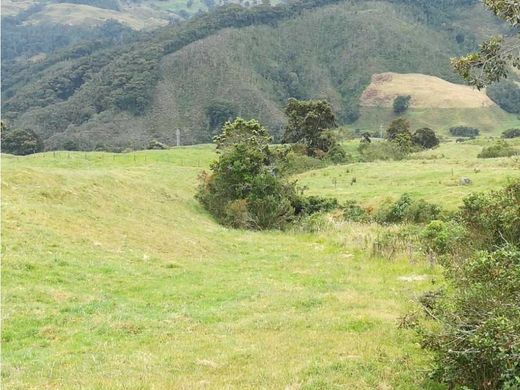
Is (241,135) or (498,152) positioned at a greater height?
(241,135)

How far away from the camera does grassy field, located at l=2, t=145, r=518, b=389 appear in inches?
494

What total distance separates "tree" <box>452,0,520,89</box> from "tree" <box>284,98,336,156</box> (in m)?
73.0

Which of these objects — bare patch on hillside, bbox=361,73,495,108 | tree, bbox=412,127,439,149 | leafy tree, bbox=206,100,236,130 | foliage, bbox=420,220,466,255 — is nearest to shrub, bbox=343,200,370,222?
foliage, bbox=420,220,466,255

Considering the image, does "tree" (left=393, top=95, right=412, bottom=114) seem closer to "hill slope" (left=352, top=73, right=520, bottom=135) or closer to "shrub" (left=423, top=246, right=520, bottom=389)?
"hill slope" (left=352, top=73, right=520, bottom=135)

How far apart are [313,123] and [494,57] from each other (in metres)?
74.8

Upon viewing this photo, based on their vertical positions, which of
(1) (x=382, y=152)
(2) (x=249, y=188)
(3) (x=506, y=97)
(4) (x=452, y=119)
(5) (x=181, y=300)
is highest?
(3) (x=506, y=97)

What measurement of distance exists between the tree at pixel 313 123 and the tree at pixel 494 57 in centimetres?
7296

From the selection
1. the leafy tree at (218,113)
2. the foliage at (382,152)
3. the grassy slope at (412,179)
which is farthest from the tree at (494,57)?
the leafy tree at (218,113)

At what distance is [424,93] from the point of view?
7165 inches

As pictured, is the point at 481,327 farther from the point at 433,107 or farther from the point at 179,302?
the point at 433,107

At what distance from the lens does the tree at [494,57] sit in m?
13.1

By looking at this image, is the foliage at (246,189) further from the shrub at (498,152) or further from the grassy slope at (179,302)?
the shrub at (498,152)

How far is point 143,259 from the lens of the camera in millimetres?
26844

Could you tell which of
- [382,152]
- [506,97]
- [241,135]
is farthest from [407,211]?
[506,97]
